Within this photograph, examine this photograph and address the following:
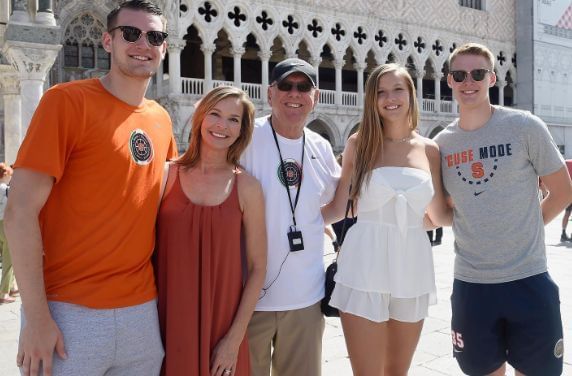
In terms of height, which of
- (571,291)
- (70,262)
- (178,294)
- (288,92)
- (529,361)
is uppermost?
(288,92)

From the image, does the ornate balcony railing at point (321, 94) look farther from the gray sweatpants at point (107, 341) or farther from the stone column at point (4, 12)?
the gray sweatpants at point (107, 341)

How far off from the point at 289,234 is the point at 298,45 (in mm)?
18812

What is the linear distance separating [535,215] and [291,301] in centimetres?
126

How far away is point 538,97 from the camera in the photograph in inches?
1003

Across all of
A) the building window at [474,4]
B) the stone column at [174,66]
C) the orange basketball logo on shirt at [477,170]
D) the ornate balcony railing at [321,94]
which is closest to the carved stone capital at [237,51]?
the ornate balcony railing at [321,94]

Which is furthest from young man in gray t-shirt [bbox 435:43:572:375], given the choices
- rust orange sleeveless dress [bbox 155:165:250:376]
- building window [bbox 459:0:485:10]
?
building window [bbox 459:0:485:10]

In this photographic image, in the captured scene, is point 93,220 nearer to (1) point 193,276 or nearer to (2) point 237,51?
(1) point 193,276

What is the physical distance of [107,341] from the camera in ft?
5.97

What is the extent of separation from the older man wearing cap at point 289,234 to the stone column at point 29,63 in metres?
7.05

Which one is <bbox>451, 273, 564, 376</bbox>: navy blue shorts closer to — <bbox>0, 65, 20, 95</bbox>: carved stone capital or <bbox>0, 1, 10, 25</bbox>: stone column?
<bbox>0, 1, 10, 25</bbox>: stone column

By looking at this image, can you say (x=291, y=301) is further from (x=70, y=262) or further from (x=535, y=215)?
(x=535, y=215)

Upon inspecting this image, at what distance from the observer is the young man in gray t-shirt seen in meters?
2.43

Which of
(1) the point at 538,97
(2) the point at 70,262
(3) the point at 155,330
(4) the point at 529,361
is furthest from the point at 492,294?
(1) the point at 538,97

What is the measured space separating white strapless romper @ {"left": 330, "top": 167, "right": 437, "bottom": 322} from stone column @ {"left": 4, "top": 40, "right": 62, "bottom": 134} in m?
7.41
